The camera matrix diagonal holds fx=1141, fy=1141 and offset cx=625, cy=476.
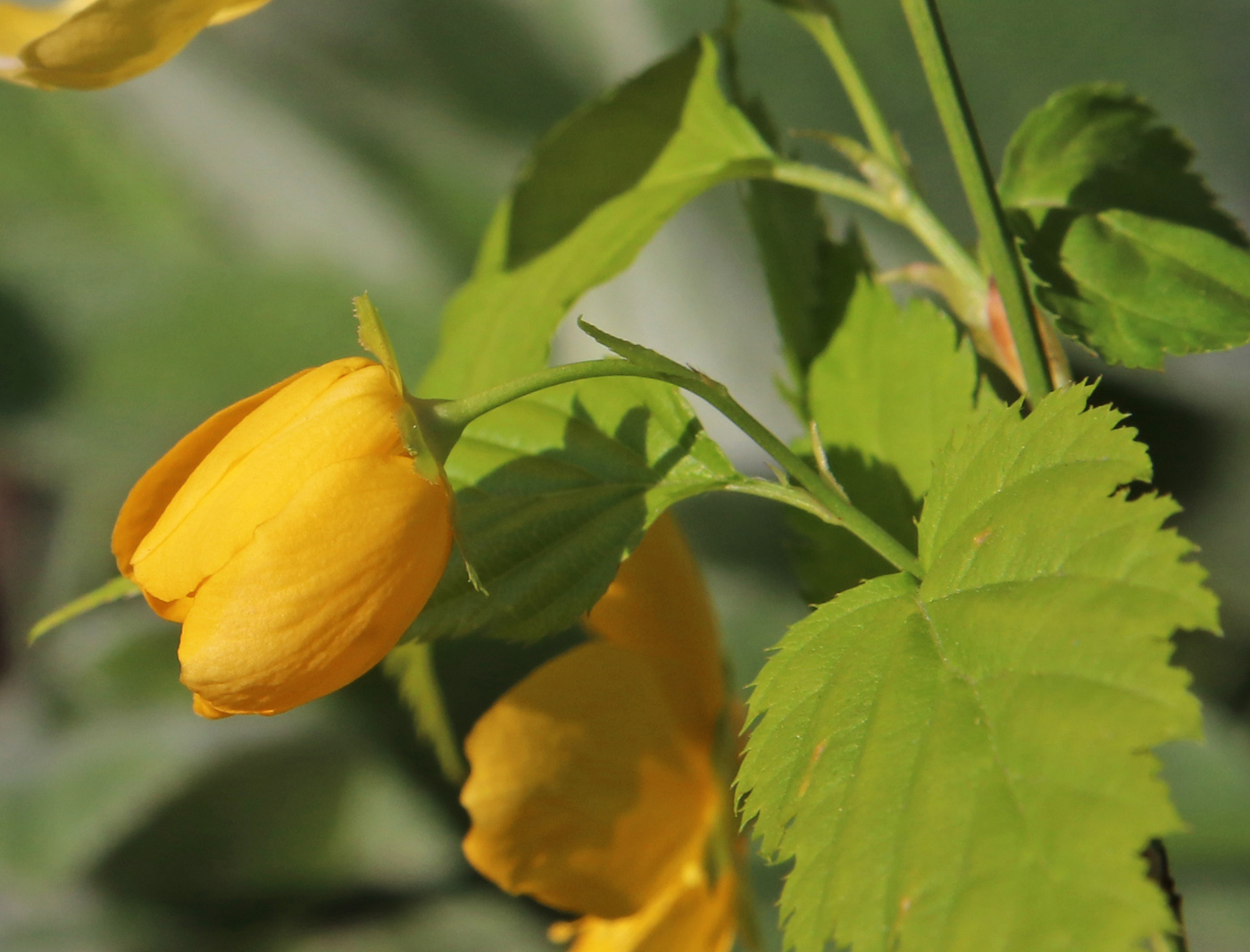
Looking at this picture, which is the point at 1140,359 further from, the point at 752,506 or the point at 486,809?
the point at 752,506

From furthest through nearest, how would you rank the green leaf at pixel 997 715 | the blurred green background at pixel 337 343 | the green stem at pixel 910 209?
the blurred green background at pixel 337 343 < the green stem at pixel 910 209 < the green leaf at pixel 997 715

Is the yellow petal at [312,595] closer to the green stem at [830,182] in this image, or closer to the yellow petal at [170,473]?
the yellow petal at [170,473]

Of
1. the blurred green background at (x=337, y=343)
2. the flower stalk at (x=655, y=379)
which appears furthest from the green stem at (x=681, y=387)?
the blurred green background at (x=337, y=343)

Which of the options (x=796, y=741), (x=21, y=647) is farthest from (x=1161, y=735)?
(x=21, y=647)

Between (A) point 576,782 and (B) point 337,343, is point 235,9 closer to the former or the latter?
(A) point 576,782

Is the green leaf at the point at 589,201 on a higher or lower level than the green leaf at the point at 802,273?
higher

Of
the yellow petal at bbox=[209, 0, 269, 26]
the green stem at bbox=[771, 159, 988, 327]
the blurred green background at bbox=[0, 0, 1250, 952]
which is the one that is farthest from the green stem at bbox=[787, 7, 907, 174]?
the blurred green background at bbox=[0, 0, 1250, 952]
